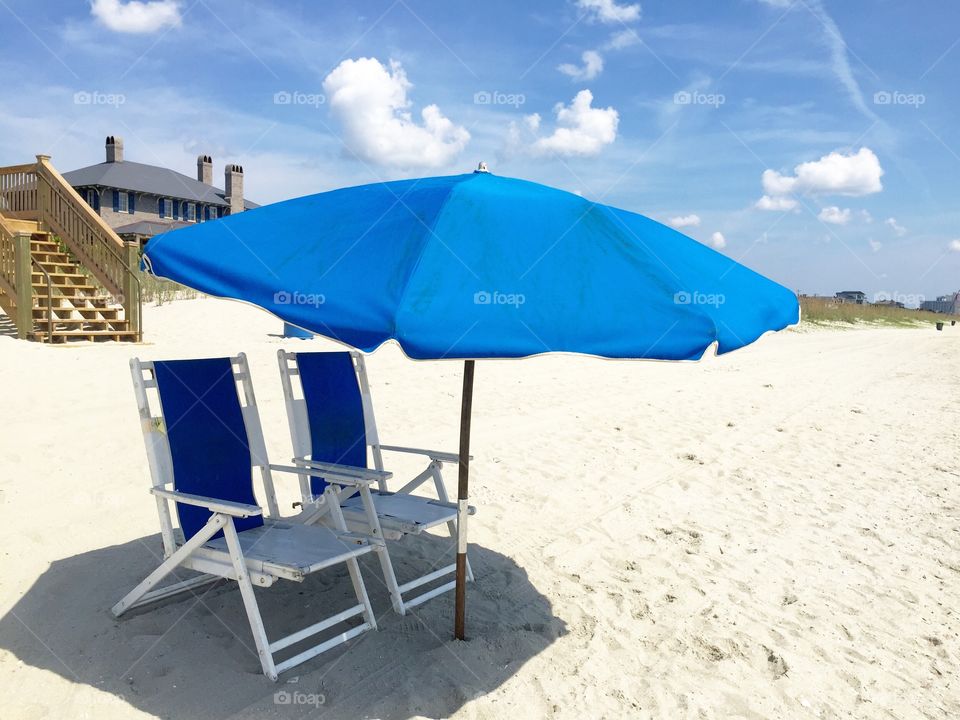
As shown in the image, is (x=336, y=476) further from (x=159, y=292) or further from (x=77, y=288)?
(x=159, y=292)

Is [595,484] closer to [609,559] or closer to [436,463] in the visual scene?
[609,559]

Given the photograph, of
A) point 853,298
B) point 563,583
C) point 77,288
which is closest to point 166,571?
point 563,583

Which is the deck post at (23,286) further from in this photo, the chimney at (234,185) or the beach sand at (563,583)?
the chimney at (234,185)

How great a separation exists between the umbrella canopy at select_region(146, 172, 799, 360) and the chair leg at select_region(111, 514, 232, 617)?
1.03 metres

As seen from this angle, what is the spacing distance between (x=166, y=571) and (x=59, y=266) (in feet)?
38.3

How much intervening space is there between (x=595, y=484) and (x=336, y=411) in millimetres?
2662

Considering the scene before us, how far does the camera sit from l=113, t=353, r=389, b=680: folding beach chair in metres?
3.00

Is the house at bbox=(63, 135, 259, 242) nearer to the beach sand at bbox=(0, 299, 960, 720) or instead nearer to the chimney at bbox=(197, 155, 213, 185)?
the chimney at bbox=(197, 155, 213, 185)

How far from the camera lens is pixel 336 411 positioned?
167 inches

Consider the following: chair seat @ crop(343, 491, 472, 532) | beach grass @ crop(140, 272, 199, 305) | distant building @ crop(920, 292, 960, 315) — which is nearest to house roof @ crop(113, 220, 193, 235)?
beach grass @ crop(140, 272, 199, 305)

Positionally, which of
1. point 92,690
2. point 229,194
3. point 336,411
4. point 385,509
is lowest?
point 92,690

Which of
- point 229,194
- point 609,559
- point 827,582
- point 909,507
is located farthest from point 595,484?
point 229,194

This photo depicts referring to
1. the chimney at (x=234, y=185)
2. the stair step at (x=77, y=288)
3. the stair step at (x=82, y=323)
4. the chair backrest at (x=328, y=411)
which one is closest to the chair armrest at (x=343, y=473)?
the chair backrest at (x=328, y=411)

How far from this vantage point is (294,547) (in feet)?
10.9
